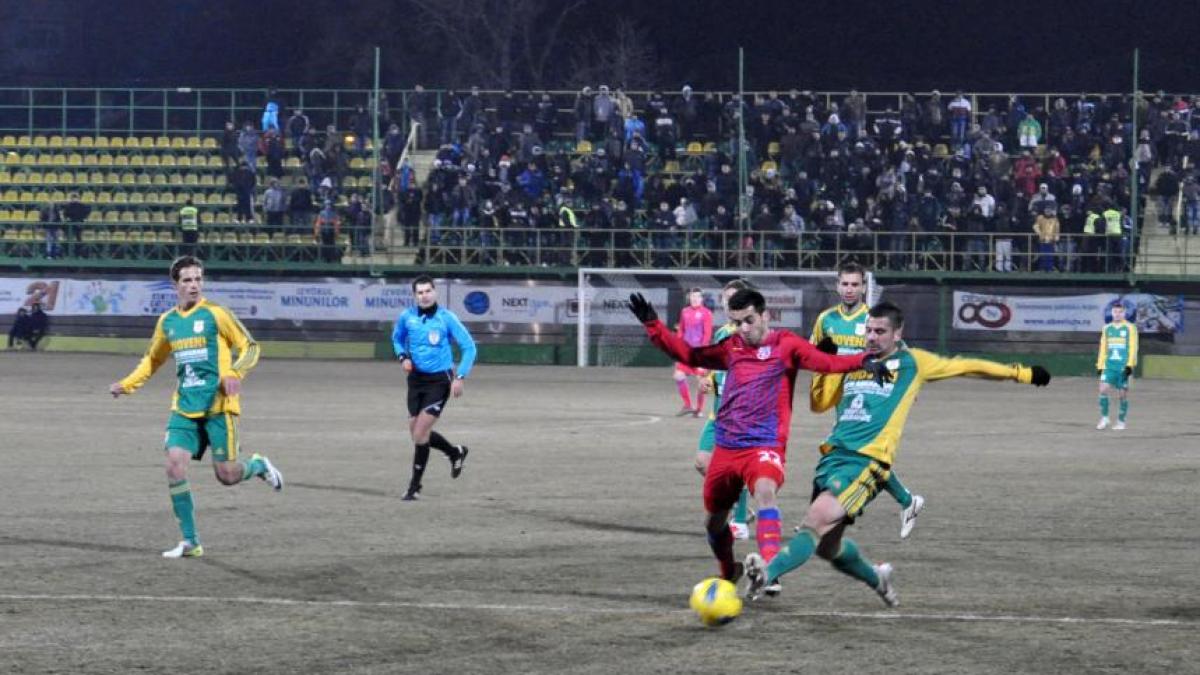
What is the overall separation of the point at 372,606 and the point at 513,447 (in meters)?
11.8

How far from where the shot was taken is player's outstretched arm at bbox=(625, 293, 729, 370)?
10016 millimetres

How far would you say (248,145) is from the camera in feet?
158

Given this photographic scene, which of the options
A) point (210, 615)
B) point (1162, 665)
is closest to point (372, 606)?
point (210, 615)

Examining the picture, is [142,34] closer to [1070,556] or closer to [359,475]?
[359,475]

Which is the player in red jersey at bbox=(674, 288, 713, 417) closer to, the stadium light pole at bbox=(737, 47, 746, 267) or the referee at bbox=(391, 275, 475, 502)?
the referee at bbox=(391, 275, 475, 502)

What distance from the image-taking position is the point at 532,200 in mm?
45344

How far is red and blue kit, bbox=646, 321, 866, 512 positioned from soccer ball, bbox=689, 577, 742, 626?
72 cm

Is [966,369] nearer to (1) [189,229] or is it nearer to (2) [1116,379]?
(2) [1116,379]

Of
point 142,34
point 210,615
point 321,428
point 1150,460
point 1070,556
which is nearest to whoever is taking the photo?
point 210,615

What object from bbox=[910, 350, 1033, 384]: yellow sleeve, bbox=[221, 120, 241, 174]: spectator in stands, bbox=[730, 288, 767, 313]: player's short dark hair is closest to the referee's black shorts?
bbox=[730, 288, 767, 313]: player's short dark hair

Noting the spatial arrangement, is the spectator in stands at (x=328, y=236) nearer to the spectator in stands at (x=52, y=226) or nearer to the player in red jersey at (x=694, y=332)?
the spectator in stands at (x=52, y=226)

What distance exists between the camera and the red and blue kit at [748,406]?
10.3m

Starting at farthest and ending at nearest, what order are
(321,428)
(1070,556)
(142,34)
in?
1. (142,34)
2. (321,428)
3. (1070,556)

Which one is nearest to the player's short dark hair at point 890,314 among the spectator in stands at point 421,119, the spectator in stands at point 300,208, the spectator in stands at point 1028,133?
the spectator in stands at point 300,208
